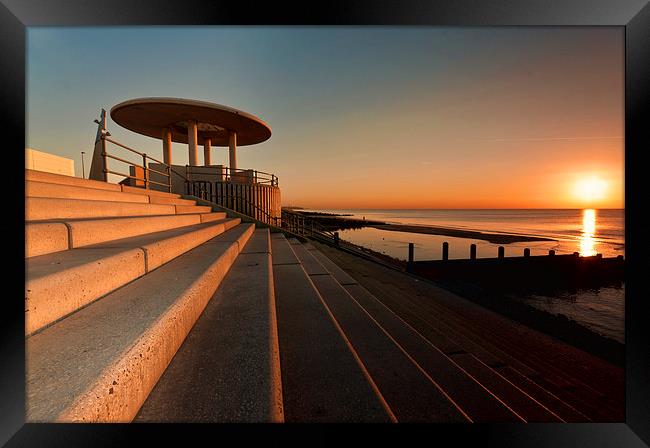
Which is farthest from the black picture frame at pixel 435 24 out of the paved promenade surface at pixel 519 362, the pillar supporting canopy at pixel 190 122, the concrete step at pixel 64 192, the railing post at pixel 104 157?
the pillar supporting canopy at pixel 190 122

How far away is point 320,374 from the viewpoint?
5.61ft

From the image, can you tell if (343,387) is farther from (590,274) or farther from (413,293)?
(590,274)

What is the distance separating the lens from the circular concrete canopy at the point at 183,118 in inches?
424

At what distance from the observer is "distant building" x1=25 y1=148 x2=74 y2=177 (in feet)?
26.9

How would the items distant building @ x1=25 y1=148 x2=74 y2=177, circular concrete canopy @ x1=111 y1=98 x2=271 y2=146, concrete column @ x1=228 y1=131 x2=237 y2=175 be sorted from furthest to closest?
concrete column @ x1=228 y1=131 x2=237 y2=175, circular concrete canopy @ x1=111 y1=98 x2=271 y2=146, distant building @ x1=25 y1=148 x2=74 y2=177

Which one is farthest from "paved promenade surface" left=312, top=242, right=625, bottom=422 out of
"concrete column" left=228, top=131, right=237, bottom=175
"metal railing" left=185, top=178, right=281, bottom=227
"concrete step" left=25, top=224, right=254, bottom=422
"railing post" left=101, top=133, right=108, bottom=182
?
"concrete column" left=228, top=131, right=237, bottom=175

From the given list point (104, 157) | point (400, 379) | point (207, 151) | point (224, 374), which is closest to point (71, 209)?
point (224, 374)

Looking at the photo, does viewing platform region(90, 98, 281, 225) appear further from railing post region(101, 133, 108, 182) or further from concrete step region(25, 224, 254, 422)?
concrete step region(25, 224, 254, 422)

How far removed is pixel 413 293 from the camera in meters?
7.18

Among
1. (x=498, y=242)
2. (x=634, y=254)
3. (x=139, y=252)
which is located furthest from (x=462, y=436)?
(x=498, y=242)

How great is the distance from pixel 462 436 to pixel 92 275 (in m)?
2.61

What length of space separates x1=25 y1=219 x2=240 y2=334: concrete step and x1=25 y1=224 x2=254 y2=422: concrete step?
7 cm

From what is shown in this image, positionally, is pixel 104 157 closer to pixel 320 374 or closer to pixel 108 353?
pixel 108 353

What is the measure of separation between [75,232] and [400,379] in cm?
325
